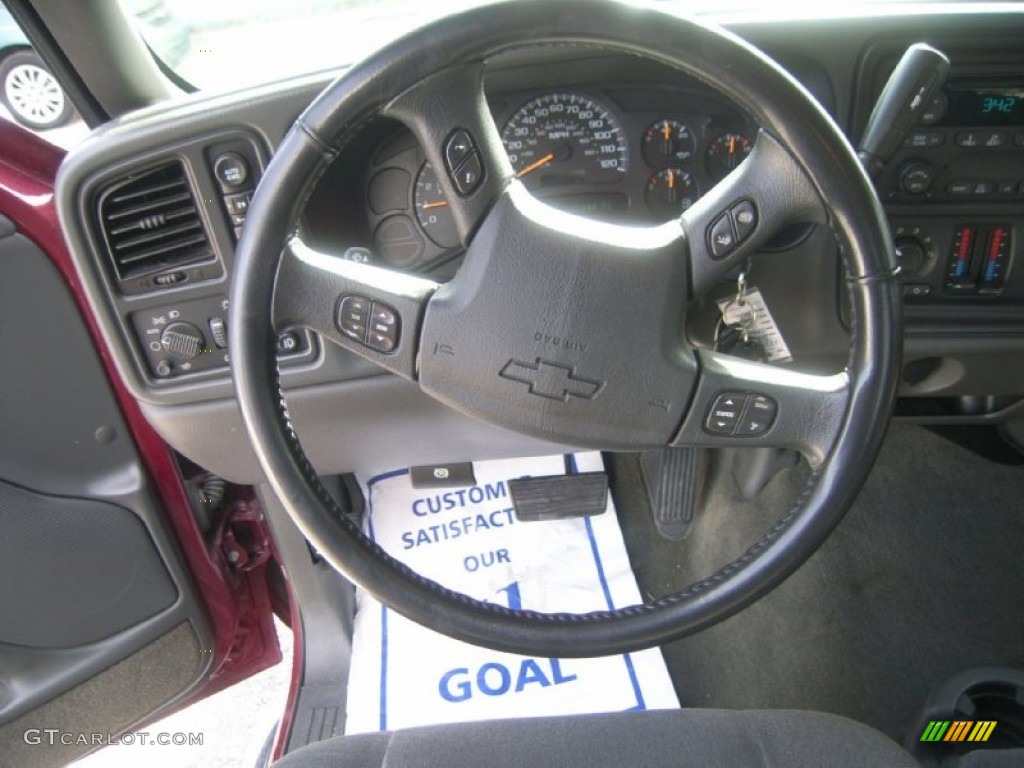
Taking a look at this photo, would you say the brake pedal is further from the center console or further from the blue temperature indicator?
the blue temperature indicator

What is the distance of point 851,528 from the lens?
1.54m

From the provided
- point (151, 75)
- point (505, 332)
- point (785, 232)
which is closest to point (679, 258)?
point (505, 332)

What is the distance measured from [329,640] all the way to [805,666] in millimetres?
812

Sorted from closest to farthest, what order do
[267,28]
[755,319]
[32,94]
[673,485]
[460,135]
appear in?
[460,135]
[755,319]
[267,28]
[32,94]
[673,485]

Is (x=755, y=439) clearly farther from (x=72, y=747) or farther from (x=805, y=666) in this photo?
(x=72, y=747)

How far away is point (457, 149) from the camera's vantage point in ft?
2.48

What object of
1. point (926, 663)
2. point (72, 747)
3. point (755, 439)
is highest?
point (755, 439)

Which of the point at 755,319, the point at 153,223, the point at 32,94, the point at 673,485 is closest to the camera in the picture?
the point at 755,319

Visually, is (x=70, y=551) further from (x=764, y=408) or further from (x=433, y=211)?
(x=764, y=408)

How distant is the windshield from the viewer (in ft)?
3.47

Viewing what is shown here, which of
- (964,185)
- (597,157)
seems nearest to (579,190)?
(597,157)

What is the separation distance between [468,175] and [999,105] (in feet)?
2.33

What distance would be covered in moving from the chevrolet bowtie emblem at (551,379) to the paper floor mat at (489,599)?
1.91 ft

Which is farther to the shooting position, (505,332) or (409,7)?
(409,7)
